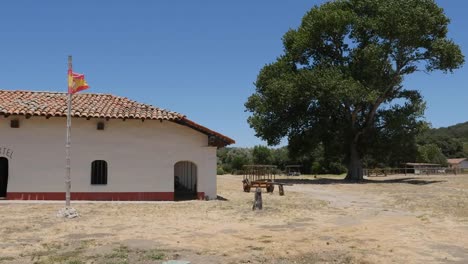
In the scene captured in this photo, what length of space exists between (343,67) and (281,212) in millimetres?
23485

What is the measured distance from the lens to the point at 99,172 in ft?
68.0

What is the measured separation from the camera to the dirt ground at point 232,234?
9.05 m

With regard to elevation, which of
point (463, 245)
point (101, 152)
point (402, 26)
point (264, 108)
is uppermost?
point (402, 26)

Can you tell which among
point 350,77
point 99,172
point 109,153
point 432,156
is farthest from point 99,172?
point 432,156

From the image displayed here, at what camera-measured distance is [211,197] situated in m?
21.6

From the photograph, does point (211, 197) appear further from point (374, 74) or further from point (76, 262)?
point (374, 74)

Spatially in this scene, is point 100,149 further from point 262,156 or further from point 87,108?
point 262,156

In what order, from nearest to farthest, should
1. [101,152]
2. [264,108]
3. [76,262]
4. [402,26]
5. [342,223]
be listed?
[76,262] < [342,223] < [101,152] < [402,26] < [264,108]

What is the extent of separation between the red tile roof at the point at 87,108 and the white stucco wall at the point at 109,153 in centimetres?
50

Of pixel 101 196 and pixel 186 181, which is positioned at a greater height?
pixel 186 181

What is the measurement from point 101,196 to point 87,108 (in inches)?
159

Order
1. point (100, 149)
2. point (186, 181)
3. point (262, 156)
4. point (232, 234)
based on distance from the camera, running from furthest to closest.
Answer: point (262, 156) → point (186, 181) → point (100, 149) → point (232, 234)

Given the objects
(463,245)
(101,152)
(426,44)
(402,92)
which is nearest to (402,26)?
(426,44)

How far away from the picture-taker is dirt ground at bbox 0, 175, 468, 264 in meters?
9.05
